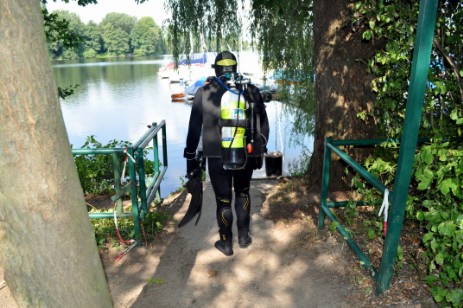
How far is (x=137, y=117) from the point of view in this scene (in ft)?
79.3

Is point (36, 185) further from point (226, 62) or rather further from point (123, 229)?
point (123, 229)

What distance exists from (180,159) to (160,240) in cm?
1184

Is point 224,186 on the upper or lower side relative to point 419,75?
lower

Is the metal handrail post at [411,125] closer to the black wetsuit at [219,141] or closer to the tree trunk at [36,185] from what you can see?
the black wetsuit at [219,141]

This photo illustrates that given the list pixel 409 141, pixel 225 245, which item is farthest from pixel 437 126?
pixel 225 245

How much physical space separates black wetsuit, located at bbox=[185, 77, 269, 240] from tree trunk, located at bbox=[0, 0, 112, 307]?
203cm

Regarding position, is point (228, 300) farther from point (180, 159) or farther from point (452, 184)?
point (180, 159)

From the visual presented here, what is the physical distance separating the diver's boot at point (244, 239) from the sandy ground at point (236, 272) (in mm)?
48

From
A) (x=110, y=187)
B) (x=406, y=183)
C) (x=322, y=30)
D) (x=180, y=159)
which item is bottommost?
(x=180, y=159)

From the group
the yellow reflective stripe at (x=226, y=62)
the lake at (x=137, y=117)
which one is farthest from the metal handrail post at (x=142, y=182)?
the lake at (x=137, y=117)

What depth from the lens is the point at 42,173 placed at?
136 centimetres

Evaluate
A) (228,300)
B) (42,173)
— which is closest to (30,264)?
(42,173)

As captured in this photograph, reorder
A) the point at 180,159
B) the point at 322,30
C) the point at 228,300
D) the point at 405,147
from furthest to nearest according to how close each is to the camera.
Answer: the point at 180,159 → the point at 322,30 → the point at 228,300 → the point at 405,147

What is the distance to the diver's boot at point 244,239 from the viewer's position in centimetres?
387
